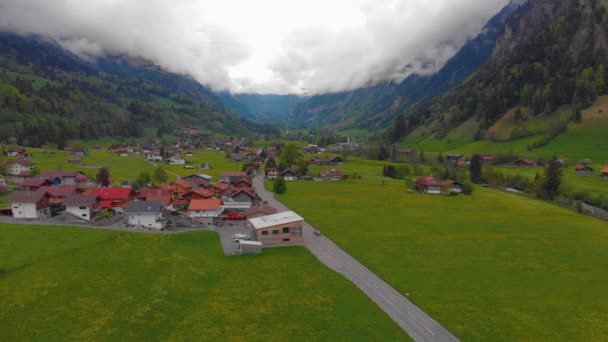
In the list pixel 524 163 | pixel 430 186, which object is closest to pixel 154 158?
pixel 430 186

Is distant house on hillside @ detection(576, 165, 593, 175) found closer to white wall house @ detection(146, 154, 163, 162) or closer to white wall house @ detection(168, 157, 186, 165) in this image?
white wall house @ detection(168, 157, 186, 165)

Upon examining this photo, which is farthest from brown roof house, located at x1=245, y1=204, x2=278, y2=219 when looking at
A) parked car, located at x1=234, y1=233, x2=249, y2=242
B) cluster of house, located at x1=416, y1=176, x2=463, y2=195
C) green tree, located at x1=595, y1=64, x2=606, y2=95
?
green tree, located at x1=595, y1=64, x2=606, y2=95

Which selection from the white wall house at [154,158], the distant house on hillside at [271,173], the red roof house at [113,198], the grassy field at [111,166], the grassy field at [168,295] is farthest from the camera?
the white wall house at [154,158]

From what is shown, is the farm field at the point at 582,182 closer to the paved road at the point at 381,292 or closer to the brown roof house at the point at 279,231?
the paved road at the point at 381,292

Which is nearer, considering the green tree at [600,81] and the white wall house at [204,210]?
the white wall house at [204,210]

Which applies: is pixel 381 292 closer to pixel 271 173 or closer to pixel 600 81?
pixel 271 173

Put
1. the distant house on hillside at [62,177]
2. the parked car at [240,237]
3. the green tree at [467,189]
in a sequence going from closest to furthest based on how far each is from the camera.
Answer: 1. the parked car at [240,237]
2. the distant house on hillside at [62,177]
3. the green tree at [467,189]

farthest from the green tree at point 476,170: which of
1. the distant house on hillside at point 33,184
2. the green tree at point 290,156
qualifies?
the distant house on hillside at point 33,184
